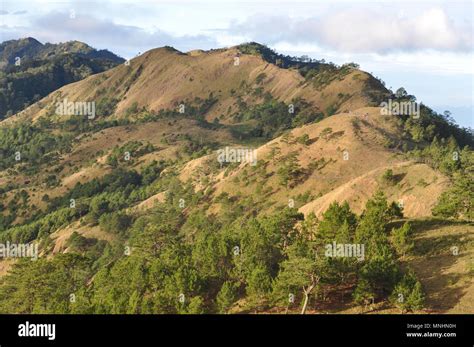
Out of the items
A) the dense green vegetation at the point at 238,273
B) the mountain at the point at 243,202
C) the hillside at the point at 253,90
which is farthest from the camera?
the hillside at the point at 253,90

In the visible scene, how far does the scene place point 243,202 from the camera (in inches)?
2982

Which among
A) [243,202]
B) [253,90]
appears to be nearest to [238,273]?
[243,202]

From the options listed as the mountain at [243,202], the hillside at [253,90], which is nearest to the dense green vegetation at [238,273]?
the mountain at [243,202]

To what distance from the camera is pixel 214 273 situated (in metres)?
39.2

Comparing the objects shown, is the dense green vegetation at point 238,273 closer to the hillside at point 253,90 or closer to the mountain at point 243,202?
the mountain at point 243,202

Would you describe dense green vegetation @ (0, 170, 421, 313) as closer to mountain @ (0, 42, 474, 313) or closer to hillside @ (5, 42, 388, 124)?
mountain @ (0, 42, 474, 313)

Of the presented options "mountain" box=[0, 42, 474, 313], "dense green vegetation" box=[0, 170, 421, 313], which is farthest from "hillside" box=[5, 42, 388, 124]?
"dense green vegetation" box=[0, 170, 421, 313]

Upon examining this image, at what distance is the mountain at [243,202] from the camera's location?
33.9 meters

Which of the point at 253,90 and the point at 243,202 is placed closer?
the point at 243,202

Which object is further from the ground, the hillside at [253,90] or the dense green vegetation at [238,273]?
the hillside at [253,90]

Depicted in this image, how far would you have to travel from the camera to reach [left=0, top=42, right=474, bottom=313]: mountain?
33906mm

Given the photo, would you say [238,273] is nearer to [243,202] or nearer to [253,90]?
[243,202]
